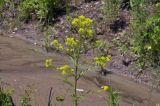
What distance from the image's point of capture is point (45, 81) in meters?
6.43

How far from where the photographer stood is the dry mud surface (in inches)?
233

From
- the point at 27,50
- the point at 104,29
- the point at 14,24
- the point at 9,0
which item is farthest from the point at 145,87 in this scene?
the point at 9,0

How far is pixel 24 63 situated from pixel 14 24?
1801mm

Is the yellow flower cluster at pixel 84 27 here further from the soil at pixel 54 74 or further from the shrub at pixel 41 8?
the shrub at pixel 41 8

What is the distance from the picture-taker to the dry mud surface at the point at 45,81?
19.4 ft

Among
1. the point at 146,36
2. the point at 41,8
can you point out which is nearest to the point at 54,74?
the point at 146,36

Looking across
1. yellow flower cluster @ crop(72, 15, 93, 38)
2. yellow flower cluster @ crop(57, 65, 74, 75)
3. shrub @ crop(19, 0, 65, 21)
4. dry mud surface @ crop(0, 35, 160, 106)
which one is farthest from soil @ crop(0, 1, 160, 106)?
yellow flower cluster @ crop(72, 15, 93, 38)

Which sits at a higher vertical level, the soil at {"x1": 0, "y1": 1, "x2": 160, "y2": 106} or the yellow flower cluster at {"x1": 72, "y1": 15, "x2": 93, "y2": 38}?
the yellow flower cluster at {"x1": 72, "y1": 15, "x2": 93, "y2": 38}

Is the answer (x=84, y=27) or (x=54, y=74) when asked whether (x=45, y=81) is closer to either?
(x=54, y=74)

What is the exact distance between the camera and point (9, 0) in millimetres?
9375

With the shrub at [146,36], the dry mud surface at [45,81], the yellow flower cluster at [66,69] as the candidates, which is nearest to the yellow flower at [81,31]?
the yellow flower cluster at [66,69]

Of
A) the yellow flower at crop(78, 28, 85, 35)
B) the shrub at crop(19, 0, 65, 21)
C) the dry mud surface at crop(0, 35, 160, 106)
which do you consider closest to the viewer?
the yellow flower at crop(78, 28, 85, 35)

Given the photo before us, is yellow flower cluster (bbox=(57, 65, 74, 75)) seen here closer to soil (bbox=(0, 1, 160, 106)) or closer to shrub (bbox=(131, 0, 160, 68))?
soil (bbox=(0, 1, 160, 106))

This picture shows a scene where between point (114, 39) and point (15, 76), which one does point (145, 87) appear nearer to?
point (114, 39)
